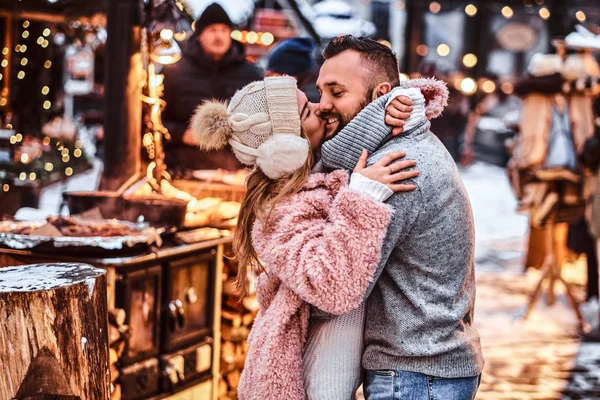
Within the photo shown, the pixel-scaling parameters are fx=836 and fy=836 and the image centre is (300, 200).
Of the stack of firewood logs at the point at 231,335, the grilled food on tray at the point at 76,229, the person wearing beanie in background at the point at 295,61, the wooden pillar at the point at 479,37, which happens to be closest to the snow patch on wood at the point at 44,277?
the grilled food on tray at the point at 76,229

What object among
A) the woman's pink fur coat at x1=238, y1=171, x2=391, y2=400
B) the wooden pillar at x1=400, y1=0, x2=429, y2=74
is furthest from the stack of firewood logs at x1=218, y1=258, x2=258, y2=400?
the wooden pillar at x1=400, y1=0, x2=429, y2=74

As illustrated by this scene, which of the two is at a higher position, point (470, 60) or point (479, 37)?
point (479, 37)

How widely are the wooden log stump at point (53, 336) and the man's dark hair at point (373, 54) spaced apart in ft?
4.25

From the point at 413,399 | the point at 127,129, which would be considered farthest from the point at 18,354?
the point at 127,129

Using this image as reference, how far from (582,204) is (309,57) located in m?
3.61

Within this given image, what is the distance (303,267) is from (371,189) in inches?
11.6

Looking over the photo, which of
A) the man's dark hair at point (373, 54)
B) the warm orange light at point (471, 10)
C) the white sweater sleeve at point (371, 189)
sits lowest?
the white sweater sleeve at point (371, 189)

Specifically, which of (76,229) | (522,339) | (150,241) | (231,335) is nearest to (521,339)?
(522,339)

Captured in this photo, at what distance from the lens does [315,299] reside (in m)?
2.38

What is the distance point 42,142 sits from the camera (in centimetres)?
1077

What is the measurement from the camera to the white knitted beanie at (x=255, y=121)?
265 centimetres

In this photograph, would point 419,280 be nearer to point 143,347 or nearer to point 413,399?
point 413,399

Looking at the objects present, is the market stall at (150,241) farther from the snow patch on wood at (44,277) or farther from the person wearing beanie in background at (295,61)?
the person wearing beanie in background at (295,61)

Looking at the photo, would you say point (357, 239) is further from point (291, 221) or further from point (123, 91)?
point (123, 91)
